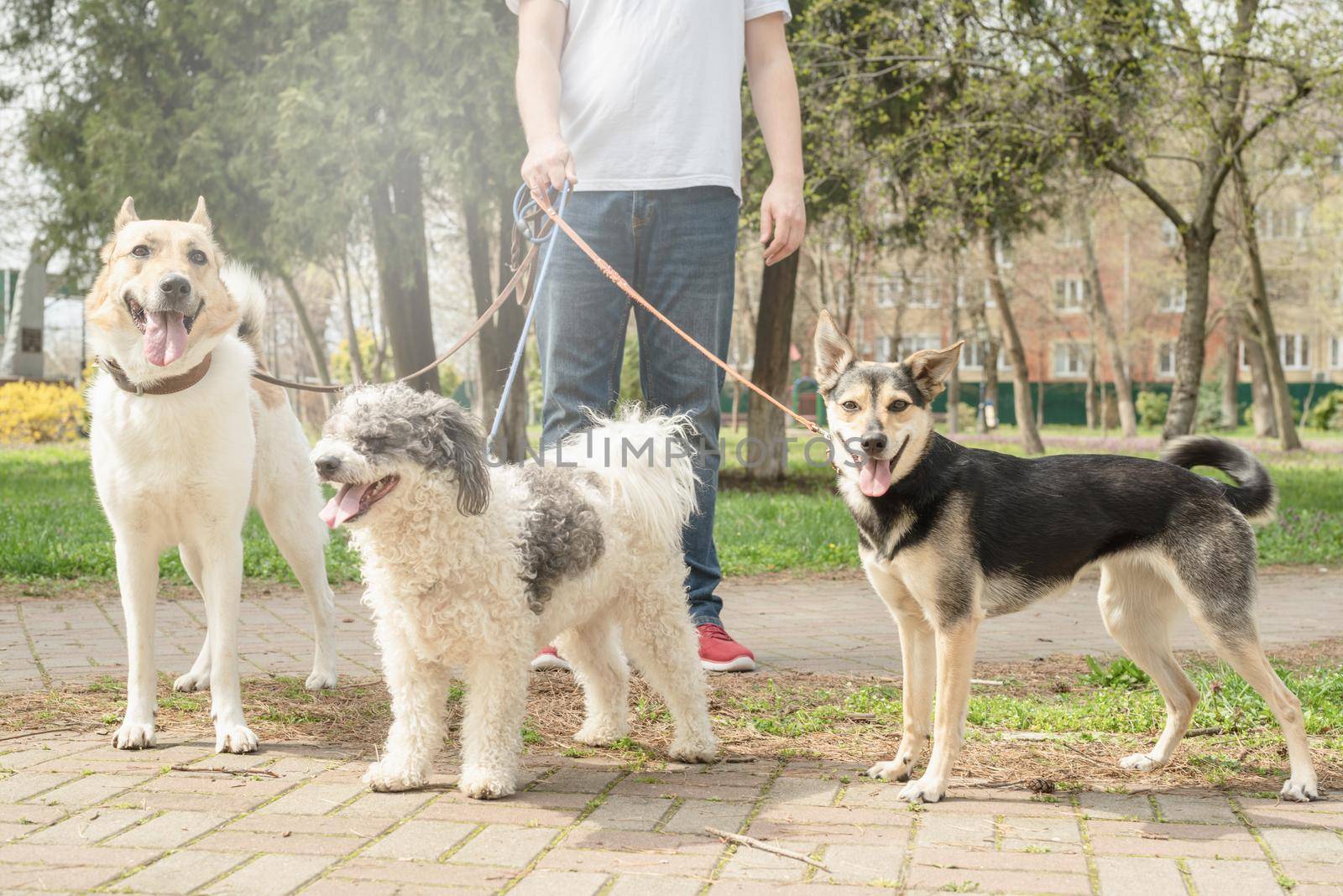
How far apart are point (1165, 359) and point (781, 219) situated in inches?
2343

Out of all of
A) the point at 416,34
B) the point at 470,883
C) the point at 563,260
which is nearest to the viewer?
the point at 470,883

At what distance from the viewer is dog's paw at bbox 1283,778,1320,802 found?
3688 millimetres

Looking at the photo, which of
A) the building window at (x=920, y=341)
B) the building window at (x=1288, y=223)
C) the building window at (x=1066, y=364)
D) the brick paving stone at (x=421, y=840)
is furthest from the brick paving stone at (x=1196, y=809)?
the building window at (x=1066, y=364)

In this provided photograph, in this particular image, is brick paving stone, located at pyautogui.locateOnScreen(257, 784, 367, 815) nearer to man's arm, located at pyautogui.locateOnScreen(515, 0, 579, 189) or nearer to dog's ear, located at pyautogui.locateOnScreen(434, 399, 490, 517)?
dog's ear, located at pyautogui.locateOnScreen(434, 399, 490, 517)

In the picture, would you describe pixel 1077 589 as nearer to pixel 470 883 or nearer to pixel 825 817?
pixel 825 817

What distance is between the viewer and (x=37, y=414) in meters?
24.5

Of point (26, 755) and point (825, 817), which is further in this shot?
point (26, 755)

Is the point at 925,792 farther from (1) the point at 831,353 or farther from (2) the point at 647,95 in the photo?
(2) the point at 647,95

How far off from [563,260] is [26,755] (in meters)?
2.66

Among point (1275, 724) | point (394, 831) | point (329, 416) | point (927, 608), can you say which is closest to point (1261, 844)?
point (927, 608)

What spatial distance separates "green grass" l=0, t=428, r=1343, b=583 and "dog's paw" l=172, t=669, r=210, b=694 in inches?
110

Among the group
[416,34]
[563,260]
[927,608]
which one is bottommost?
[927,608]

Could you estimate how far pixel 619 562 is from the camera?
4.10 metres

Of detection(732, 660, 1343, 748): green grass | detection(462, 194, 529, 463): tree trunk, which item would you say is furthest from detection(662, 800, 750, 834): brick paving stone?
detection(462, 194, 529, 463): tree trunk
